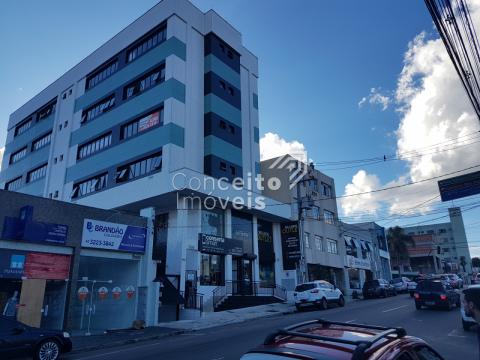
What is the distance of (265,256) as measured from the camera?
35062 millimetres

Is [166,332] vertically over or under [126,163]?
under

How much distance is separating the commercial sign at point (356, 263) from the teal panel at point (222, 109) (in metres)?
23.2

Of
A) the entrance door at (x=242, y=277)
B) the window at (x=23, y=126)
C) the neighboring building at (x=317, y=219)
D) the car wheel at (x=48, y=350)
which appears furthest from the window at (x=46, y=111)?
the car wheel at (x=48, y=350)

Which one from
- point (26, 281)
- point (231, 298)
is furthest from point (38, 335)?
point (231, 298)

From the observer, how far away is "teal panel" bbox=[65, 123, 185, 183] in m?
28.9

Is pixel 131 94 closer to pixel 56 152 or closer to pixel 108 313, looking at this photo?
pixel 56 152

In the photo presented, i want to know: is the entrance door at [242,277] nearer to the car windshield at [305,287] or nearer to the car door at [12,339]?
the car windshield at [305,287]

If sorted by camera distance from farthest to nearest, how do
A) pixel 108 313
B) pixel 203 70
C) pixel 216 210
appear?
1. pixel 203 70
2. pixel 216 210
3. pixel 108 313

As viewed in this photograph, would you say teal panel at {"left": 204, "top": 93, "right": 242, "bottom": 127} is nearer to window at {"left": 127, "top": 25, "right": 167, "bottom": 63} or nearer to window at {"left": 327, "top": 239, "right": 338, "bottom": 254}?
window at {"left": 127, "top": 25, "right": 167, "bottom": 63}

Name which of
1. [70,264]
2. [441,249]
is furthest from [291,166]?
[441,249]

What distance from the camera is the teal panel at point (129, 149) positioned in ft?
94.7

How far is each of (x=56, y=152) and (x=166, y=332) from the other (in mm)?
29919

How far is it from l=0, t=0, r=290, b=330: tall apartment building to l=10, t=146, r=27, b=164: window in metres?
7.18

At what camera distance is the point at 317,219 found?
4231cm
